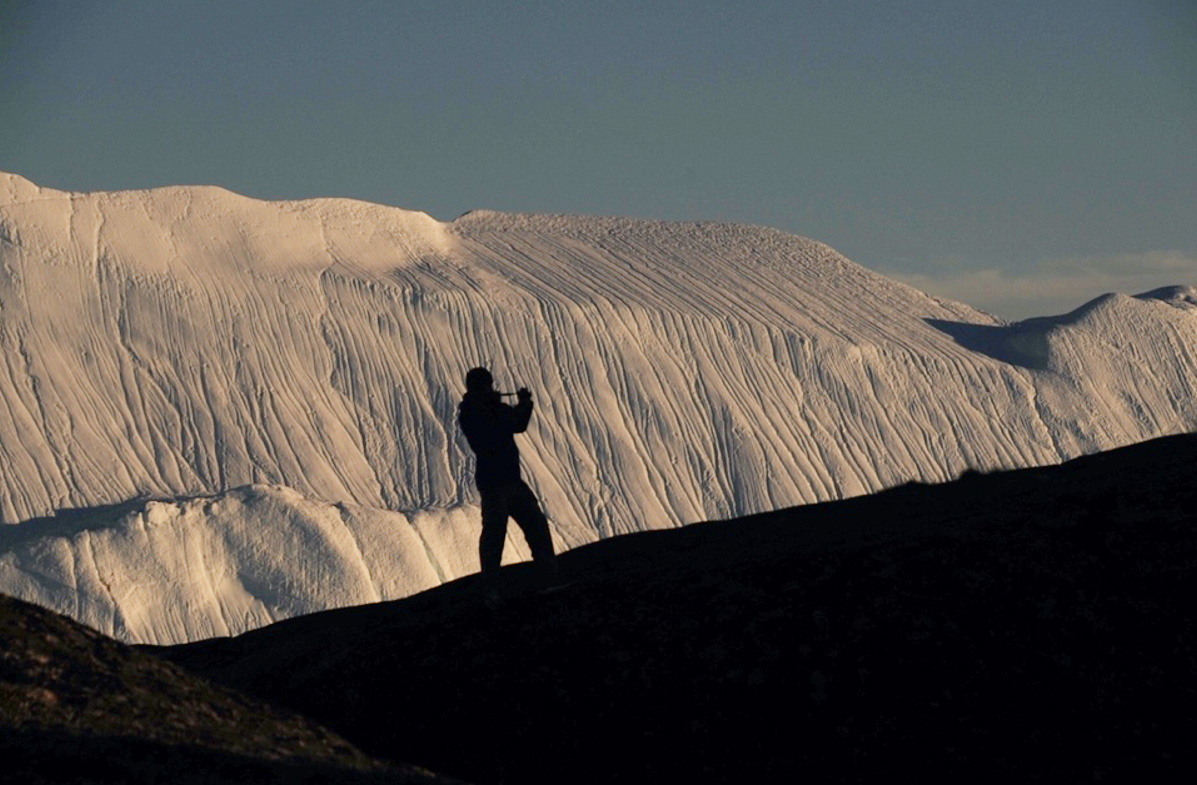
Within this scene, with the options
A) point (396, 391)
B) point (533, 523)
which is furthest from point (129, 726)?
point (396, 391)

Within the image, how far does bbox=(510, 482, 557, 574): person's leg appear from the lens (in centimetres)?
1587

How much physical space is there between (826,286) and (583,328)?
21.7 metres

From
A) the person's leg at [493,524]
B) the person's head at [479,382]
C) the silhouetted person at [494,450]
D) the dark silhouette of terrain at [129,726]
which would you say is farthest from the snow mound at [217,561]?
the dark silhouette of terrain at [129,726]

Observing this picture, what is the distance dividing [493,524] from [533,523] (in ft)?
1.44

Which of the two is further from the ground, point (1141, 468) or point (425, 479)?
point (425, 479)

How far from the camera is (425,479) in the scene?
91.3 metres

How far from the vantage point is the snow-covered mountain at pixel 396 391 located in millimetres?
78438

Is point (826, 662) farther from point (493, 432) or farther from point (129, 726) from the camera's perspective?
point (129, 726)

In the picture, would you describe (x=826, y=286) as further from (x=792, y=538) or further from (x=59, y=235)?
(x=792, y=538)

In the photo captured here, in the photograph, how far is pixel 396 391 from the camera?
95.6 meters

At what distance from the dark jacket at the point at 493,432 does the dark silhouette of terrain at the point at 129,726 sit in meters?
3.11

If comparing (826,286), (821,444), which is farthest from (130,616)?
(826,286)

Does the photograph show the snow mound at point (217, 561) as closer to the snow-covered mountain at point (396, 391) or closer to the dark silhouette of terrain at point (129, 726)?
the snow-covered mountain at point (396, 391)

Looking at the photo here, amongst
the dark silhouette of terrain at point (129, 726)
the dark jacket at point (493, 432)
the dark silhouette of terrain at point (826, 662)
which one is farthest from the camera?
the dark jacket at point (493, 432)
